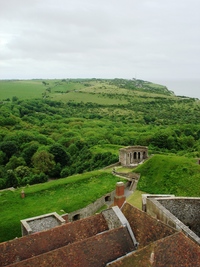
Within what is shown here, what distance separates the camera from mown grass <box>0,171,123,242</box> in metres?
25.1

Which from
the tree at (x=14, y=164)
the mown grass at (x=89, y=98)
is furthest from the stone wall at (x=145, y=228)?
the mown grass at (x=89, y=98)

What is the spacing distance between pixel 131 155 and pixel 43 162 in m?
18.3

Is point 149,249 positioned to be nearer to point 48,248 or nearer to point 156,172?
A: point 48,248

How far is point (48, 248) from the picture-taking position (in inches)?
560

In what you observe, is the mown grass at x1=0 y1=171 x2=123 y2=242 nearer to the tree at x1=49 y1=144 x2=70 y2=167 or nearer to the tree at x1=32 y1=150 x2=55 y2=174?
the tree at x1=32 y1=150 x2=55 y2=174

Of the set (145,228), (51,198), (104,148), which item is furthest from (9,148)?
(145,228)

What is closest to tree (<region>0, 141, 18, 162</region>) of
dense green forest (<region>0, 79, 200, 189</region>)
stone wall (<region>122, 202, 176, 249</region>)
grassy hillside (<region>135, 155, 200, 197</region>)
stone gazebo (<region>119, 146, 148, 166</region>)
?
dense green forest (<region>0, 79, 200, 189</region>)

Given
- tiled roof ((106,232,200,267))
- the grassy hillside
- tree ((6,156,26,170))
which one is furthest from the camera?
tree ((6,156,26,170))

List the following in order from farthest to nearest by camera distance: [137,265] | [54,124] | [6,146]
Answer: [54,124]
[6,146]
[137,265]

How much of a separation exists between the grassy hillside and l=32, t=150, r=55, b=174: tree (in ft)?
71.5

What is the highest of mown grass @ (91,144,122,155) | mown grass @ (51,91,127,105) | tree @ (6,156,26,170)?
mown grass @ (51,91,127,105)

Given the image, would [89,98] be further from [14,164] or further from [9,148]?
[14,164]

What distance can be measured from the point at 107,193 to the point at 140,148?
12539 millimetres

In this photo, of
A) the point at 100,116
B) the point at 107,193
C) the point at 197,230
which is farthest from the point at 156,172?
the point at 100,116
